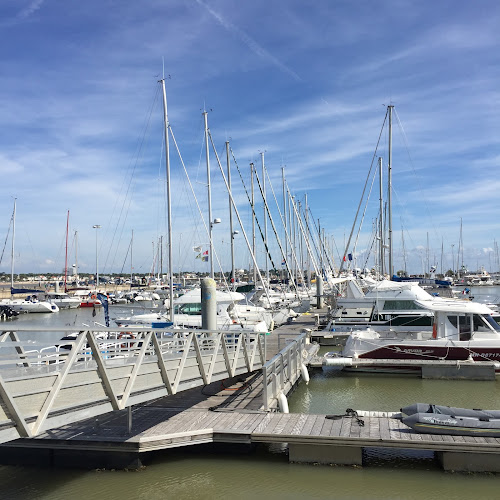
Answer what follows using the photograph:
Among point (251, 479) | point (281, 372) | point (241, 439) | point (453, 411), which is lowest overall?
point (251, 479)

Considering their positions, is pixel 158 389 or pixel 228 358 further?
pixel 228 358

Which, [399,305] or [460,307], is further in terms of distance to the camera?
[399,305]

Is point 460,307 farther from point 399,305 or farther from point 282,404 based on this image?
point 282,404

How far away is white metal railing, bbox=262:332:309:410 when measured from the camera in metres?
13.3

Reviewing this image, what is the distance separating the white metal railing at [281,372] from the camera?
13312 millimetres

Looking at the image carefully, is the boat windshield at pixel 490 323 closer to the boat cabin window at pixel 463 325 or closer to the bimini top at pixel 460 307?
the bimini top at pixel 460 307

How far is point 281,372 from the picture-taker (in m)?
15.3

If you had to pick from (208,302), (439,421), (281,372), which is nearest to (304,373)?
(281,372)

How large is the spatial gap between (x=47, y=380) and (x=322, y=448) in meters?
6.18

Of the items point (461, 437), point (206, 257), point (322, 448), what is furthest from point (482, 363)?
point (206, 257)

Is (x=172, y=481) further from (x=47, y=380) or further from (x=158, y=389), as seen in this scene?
(x=47, y=380)

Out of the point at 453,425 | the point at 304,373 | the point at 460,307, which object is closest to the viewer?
the point at 453,425

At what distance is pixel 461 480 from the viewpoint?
10.4 metres

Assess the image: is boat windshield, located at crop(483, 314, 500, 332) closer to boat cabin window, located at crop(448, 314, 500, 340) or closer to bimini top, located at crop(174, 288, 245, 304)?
boat cabin window, located at crop(448, 314, 500, 340)
